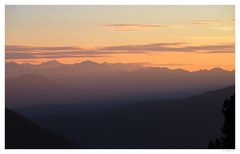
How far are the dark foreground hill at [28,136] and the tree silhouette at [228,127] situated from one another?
5.81 feet

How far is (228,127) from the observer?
6.32 metres

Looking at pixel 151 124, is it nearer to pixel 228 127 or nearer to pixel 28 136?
pixel 228 127

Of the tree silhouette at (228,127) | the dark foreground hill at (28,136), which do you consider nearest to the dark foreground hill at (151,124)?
the dark foreground hill at (28,136)

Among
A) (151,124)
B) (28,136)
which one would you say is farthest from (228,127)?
(28,136)

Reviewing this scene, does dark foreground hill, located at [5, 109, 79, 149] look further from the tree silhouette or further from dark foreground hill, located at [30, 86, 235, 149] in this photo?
the tree silhouette

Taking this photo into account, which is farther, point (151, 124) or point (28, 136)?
point (151, 124)

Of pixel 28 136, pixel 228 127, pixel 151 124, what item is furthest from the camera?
pixel 151 124

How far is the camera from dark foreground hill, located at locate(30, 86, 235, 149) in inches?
267

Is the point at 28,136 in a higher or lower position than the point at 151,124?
lower

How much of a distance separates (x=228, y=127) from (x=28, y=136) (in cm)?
259

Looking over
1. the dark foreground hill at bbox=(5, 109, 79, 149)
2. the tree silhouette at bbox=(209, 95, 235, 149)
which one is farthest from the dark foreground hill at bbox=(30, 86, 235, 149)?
the tree silhouette at bbox=(209, 95, 235, 149)

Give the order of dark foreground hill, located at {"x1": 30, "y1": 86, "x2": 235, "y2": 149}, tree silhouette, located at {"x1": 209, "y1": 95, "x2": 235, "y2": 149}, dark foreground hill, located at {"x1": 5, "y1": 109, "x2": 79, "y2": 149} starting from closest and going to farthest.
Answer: tree silhouette, located at {"x1": 209, "y1": 95, "x2": 235, "y2": 149}
dark foreground hill, located at {"x1": 5, "y1": 109, "x2": 79, "y2": 149}
dark foreground hill, located at {"x1": 30, "y1": 86, "x2": 235, "y2": 149}

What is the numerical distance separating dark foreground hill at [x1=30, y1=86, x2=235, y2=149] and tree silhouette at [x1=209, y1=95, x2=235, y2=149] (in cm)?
40

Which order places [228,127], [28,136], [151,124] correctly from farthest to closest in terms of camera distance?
[151,124]
[28,136]
[228,127]
